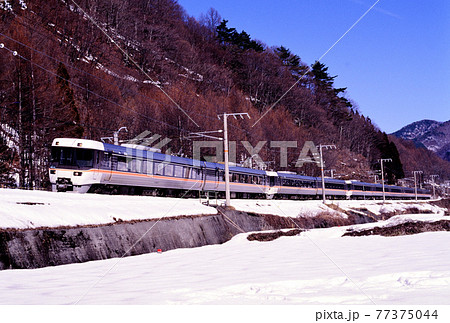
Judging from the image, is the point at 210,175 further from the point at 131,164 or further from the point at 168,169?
the point at 131,164

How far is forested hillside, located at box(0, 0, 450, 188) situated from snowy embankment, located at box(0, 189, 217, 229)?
638cm

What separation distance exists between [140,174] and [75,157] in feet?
17.1

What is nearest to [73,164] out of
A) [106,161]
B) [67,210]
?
[106,161]

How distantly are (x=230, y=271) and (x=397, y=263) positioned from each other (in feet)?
10.5

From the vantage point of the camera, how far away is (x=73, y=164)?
931 inches

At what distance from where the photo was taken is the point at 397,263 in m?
8.06

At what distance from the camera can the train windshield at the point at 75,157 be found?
77.7 ft

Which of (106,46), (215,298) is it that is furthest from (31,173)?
(106,46)

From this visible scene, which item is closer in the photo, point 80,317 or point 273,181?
point 80,317

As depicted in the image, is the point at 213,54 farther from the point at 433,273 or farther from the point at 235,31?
the point at 433,273

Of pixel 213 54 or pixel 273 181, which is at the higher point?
pixel 213 54

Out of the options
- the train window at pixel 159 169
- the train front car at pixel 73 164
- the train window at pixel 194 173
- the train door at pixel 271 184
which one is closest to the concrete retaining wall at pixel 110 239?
the train window at pixel 159 169

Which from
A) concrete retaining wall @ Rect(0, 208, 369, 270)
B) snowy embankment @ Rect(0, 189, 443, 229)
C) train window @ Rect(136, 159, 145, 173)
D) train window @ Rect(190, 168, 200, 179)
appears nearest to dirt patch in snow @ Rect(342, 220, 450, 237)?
concrete retaining wall @ Rect(0, 208, 369, 270)

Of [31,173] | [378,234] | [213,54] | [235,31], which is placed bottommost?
[378,234]
